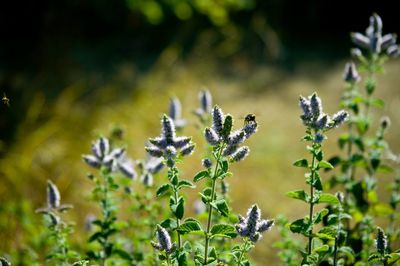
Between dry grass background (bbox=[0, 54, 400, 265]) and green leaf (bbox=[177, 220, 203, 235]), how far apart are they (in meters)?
1.73

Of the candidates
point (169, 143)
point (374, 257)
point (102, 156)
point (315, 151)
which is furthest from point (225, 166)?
point (102, 156)

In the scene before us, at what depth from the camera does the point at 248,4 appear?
635 centimetres

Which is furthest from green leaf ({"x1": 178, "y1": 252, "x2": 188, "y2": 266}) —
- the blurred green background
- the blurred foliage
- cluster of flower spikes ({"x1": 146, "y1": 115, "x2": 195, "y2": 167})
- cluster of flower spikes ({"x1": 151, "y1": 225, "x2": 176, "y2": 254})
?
the blurred foliage

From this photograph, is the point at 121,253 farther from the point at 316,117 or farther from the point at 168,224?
the point at 316,117

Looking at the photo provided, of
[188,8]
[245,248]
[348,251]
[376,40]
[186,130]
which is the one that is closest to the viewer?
[245,248]

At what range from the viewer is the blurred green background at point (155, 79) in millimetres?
4219

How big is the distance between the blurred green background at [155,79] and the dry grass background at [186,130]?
0.03 ft

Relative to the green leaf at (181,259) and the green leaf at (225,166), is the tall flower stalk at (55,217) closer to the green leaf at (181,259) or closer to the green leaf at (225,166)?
the green leaf at (181,259)

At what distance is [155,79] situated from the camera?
558 centimetres

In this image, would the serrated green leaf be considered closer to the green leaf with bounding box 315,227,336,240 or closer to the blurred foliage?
the green leaf with bounding box 315,227,336,240

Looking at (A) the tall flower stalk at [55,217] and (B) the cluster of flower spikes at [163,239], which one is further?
(A) the tall flower stalk at [55,217]

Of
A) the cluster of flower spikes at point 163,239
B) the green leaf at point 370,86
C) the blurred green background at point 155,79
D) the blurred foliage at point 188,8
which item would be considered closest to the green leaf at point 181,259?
the cluster of flower spikes at point 163,239

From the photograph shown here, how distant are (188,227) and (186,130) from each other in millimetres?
3083

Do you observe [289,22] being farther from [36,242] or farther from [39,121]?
[36,242]
